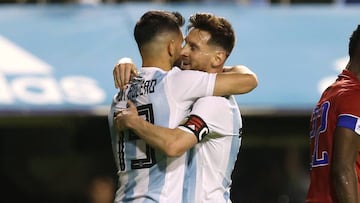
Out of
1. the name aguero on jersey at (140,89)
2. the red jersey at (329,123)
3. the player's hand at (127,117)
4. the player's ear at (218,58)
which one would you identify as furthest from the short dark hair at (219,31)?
the red jersey at (329,123)

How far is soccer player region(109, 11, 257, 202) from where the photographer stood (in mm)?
6535

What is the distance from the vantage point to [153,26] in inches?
263

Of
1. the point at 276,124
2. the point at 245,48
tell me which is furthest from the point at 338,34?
the point at 276,124

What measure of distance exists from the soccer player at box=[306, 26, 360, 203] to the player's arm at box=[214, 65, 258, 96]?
1.58 ft

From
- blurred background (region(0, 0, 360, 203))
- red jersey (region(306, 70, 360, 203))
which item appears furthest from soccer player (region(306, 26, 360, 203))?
blurred background (region(0, 0, 360, 203))

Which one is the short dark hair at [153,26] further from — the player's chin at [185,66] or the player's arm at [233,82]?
the player's arm at [233,82]

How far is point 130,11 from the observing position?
11453 mm

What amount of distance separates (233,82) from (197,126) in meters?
0.39

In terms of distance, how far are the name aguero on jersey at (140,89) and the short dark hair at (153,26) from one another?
0.76 ft

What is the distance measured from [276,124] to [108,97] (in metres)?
4.02

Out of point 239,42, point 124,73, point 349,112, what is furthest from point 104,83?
point 349,112

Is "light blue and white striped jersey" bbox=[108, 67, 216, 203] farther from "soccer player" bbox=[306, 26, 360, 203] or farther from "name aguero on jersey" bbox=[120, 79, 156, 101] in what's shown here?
"soccer player" bbox=[306, 26, 360, 203]

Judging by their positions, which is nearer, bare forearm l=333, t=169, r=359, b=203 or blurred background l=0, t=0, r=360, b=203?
→ bare forearm l=333, t=169, r=359, b=203

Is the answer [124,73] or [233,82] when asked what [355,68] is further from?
[124,73]
